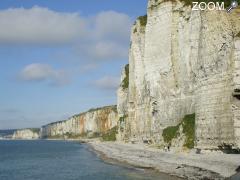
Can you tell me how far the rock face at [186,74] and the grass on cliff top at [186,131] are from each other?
3.71ft

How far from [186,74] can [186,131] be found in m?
6.55

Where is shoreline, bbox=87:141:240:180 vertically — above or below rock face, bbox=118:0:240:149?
below

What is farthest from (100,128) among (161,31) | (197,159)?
(197,159)

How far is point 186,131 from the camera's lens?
37.5m

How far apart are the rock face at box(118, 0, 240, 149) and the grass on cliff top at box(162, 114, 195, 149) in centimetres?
113

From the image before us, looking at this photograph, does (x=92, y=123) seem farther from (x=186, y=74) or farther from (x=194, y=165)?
(x=194, y=165)

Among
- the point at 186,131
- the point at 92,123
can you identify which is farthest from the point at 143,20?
the point at 92,123

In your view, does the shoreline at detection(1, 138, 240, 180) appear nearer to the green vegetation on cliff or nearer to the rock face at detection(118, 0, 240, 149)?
the rock face at detection(118, 0, 240, 149)

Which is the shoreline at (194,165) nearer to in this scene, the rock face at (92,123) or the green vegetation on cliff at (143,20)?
the green vegetation on cliff at (143,20)

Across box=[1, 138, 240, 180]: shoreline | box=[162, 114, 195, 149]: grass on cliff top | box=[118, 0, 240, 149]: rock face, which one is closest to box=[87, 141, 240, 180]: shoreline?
box=[1, 138, 240, 180]: shoreline

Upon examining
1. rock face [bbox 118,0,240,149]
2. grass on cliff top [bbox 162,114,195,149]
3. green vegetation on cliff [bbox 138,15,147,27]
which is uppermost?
green vegetation on cliff [bbox 138,15,147,27]

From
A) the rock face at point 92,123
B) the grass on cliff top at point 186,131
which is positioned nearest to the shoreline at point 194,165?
the grass on cliff top at point 186,131

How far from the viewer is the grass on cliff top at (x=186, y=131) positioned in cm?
3606

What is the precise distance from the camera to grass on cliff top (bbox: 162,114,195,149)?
3606 centimetres
